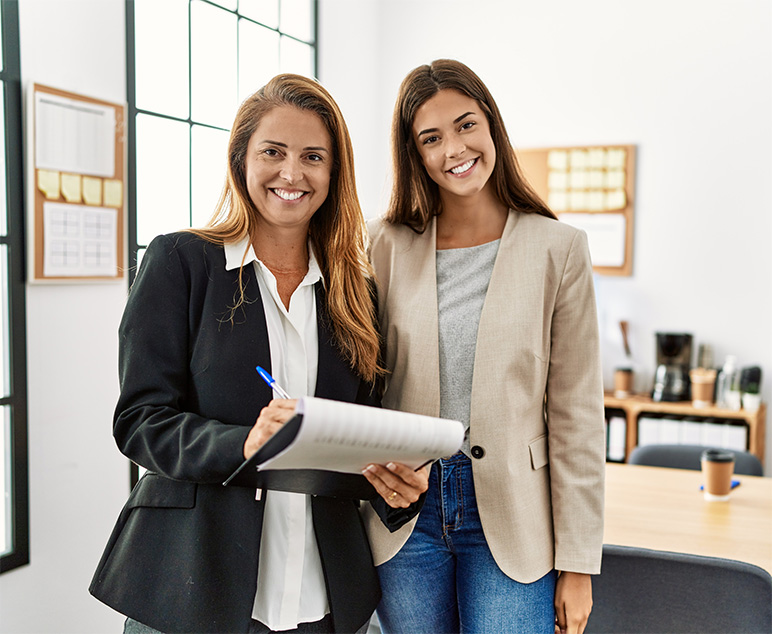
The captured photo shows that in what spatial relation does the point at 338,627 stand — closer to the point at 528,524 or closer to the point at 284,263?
the point at 528,524

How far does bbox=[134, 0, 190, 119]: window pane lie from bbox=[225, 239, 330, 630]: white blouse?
2.10m

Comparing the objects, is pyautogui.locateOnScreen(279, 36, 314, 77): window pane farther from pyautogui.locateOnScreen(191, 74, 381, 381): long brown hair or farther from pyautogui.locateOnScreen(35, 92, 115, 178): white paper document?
pyautogui.locateOnScreen(191, 74, 381, 381): long brown hair

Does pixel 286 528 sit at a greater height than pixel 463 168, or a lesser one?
lesser

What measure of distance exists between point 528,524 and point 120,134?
2178 millimetres

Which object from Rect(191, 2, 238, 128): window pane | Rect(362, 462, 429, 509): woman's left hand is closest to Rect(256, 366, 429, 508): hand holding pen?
Rect(362, 462, 429, 509): woman's left hand

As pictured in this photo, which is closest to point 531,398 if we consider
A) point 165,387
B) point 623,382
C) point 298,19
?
point 165,387

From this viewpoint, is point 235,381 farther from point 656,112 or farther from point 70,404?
point 656,112

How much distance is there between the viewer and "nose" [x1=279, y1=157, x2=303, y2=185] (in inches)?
55.6

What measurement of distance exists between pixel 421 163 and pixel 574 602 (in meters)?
1.02

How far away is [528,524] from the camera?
154cm

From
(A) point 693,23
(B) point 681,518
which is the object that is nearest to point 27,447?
(B) point 681,518

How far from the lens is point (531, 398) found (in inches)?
61.9

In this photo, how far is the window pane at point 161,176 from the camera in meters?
3.17

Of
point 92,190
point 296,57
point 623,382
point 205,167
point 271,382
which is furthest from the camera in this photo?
point 623,382
